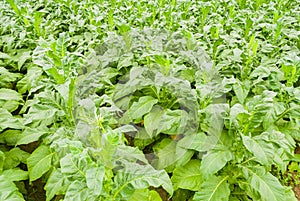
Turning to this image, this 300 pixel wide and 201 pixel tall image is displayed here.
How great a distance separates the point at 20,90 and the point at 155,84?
5.31 feet

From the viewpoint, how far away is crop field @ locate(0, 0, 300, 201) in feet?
7.35

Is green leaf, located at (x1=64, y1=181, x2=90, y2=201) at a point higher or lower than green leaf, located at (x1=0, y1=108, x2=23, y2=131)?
higher

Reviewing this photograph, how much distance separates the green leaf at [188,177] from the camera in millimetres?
2678

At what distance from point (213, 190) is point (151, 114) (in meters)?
0.91

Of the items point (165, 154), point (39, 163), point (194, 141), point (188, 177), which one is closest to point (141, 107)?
point (165, 154)

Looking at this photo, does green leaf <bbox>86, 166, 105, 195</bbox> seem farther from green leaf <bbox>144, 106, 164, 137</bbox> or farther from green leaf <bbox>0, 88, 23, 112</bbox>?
green leaf <bbox>0, 88, 23, 112</bbox>

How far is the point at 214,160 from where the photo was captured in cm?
241

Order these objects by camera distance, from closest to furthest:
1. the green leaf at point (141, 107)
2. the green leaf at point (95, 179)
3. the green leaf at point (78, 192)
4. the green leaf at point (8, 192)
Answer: the green leaf at point (95, 179), the green leaf at point (78, 192), the green leaf at point (8, 192), the green leaf at point (141, 107)

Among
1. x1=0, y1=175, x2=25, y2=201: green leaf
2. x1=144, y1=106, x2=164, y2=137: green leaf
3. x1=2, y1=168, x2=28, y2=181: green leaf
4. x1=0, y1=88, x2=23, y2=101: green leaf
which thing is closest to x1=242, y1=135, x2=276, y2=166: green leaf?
x1=144, y1=106, x2=164, y2=137: green leaf

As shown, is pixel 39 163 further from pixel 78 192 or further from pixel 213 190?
pixel 213 190

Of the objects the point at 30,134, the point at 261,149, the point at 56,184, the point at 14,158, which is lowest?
the point at 14,158

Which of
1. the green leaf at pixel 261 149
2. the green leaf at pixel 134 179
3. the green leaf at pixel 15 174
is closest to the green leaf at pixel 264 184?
the green leaf at pixel 261 149

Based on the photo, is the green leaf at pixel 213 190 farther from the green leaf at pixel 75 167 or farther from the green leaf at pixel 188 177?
the green leaf at pixel 75 167

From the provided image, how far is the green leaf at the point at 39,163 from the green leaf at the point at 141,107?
82cm
